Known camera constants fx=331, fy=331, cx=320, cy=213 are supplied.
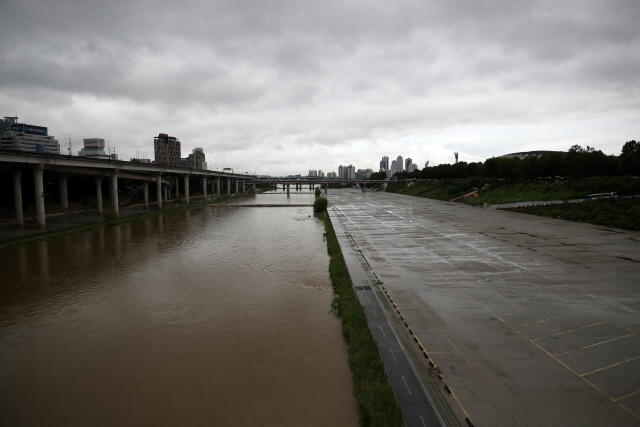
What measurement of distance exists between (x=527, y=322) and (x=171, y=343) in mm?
13176

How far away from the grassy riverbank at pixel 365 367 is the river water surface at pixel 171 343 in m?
0.39

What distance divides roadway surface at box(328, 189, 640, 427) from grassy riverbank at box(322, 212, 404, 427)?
4.79 feet

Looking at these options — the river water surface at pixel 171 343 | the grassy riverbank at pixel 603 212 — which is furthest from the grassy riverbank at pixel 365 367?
the grassy riverbank at pixel 603 212

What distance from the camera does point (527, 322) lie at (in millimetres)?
12391

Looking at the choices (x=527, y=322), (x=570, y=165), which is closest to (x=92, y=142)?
(x=570, y=165)

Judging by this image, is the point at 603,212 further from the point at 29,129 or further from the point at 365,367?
the point at 29,129

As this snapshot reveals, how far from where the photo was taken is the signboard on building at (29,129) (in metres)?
88.8

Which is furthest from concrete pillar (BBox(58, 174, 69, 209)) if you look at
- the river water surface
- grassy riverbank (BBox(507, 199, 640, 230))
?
grassy riverbank (BBox(507, 199, 640, 230))

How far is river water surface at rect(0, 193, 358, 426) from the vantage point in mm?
8766

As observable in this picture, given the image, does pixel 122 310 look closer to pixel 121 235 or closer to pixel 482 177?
pixel 121 235

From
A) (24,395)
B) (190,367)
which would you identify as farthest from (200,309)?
(24,395)

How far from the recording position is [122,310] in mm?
15086

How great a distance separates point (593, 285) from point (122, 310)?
2275cm

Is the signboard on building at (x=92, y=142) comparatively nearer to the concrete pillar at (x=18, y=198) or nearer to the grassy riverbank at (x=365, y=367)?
the concrete pillar at (x=18, y=198)
